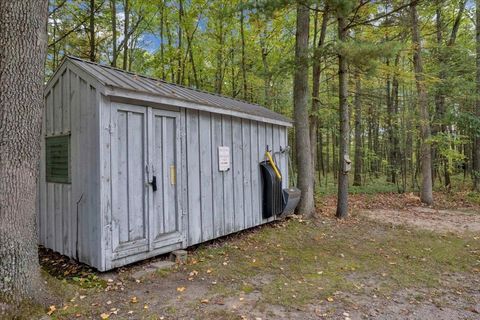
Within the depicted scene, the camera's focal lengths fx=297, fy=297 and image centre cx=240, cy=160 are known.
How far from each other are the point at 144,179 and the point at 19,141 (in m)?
1.48

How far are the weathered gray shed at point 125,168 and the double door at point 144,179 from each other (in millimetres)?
13

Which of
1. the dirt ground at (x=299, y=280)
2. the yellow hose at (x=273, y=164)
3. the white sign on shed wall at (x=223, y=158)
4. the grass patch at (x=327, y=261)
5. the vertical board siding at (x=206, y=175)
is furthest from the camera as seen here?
the yellow hose at (x=273, y=164)

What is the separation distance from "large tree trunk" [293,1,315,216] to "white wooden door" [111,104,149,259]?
3856 mm

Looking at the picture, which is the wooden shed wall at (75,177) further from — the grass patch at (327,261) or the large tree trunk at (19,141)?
the grass patch at (327,261)

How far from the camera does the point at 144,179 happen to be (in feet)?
12.5

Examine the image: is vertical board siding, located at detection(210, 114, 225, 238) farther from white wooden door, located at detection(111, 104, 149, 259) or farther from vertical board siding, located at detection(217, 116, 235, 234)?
white wooden door, located at detection(111, 104, 149, 259)

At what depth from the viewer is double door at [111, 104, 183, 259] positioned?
139 inches

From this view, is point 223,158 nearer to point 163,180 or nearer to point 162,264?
point 163,180

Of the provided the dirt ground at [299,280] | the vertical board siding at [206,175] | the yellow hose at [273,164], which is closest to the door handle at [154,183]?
the vertical board siding at [206,175]

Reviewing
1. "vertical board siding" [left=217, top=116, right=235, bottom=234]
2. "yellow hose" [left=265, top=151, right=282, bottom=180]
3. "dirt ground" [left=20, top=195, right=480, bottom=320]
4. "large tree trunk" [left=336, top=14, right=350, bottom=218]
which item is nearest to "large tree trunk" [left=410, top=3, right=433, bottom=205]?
"dirt ground" [left=20, top=195, right=480, bottom=320]

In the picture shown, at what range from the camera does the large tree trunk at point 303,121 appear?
6.53m

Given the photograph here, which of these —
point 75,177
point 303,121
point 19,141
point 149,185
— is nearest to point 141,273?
point 149,185

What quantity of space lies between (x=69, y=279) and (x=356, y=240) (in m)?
4.40

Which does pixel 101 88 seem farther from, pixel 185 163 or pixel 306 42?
pixel 306 42
